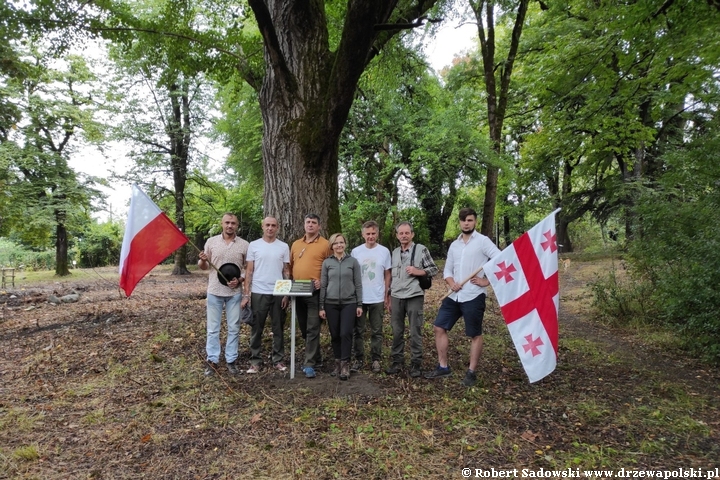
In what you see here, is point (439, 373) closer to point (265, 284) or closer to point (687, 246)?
point (265, 284)

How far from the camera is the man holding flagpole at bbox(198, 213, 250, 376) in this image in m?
4.59

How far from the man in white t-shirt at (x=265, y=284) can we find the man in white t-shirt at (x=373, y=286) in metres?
0.89

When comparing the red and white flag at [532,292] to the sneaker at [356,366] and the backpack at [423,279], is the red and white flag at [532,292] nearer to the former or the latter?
the backpack at [423,279]

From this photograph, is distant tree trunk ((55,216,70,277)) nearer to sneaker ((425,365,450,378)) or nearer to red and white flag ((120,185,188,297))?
red and white flag ((120,185,188,297))

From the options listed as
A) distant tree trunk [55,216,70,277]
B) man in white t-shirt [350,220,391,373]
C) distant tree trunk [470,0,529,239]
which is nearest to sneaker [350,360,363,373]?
man in white t-shirt [350,220,391,373]

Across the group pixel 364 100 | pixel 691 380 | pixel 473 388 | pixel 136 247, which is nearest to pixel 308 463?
pixel 473 388

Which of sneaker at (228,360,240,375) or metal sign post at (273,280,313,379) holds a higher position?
metal sign post at (273,280,313,379)

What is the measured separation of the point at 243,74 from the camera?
606 centimetres

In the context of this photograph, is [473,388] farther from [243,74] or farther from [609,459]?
[243,74]

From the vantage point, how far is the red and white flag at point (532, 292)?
395 centimetres

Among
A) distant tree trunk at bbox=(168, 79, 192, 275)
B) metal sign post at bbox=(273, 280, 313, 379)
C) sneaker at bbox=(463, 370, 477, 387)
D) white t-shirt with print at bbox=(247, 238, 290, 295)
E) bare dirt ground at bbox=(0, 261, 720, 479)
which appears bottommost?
bare dirt ground at bbox=(0, 261, 720, 479)

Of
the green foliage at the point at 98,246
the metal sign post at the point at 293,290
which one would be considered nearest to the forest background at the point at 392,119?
the metal sign post at the point at 293,290

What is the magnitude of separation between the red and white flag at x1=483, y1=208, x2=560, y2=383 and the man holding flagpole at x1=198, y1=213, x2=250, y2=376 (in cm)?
286

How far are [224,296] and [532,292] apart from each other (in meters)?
3.43
